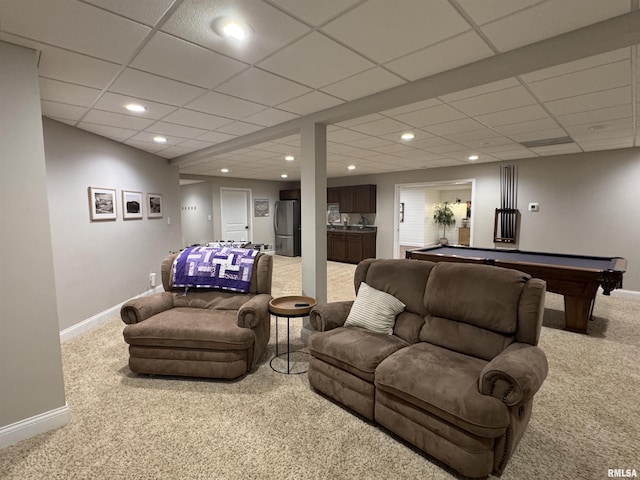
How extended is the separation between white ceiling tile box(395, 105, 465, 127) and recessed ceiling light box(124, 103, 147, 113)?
2487 mm

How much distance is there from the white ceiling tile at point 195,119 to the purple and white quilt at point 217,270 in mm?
1397

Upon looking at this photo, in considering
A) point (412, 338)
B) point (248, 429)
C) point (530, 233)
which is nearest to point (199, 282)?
point (248, 429)

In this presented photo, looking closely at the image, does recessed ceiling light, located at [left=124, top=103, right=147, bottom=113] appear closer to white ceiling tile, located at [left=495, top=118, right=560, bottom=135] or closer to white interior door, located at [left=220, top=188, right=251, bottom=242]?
white ceiling tile, located at [left=495, top=118, right=560, bottom=135]

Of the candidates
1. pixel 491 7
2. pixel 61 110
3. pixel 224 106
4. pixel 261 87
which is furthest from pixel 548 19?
pixel 61 110

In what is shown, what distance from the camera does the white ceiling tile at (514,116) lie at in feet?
9.80

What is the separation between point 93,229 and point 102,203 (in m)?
0.36

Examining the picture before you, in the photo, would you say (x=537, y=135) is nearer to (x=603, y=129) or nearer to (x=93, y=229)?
(x=603, y=129)

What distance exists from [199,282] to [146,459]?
1576 millimetres

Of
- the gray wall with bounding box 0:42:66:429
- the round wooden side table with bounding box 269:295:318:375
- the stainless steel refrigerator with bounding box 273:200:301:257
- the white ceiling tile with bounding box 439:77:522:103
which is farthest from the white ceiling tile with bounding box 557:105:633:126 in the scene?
the stainless steel refrigerator with bounding box 273:200:301:257

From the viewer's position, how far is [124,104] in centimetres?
281

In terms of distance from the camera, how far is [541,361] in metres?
1.73

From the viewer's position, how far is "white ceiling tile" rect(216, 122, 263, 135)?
3.49m

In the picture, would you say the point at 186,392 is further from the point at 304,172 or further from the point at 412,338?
the point at 304,172

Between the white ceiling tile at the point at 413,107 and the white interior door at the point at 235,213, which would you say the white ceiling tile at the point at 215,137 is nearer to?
the white ceiling tile at the point at 413,107
